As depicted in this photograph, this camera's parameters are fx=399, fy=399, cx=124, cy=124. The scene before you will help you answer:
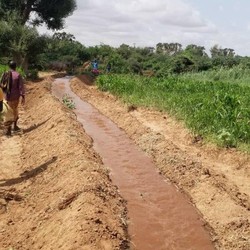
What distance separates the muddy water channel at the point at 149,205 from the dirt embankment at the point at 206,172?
0.78 ft

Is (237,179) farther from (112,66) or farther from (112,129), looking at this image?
(112,66)

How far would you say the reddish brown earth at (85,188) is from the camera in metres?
5.73

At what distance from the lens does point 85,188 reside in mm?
6914

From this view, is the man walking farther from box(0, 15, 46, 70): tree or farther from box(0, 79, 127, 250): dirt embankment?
box(0, 15, 46, 70): tree

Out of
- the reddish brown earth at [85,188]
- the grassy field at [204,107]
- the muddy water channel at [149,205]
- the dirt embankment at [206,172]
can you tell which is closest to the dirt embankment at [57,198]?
the reddish brown earth at [85,188]

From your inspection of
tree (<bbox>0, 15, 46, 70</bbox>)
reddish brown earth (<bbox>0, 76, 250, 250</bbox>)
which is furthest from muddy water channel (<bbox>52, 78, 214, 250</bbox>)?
tree (<bbox>0, 15, 46, 70</bbox>)

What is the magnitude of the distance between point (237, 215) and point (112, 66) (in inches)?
1402

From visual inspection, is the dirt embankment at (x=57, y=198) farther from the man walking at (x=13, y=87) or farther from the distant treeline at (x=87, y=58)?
the distant treeline at (x=87, y=58)

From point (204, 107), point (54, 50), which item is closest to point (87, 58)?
point (54, 50)

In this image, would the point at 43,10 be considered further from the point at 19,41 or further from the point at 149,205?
the point at 149,205

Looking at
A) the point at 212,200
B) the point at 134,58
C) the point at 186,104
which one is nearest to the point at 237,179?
the point at 212,200

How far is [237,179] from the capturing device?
9031 mm

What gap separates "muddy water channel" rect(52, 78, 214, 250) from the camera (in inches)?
244

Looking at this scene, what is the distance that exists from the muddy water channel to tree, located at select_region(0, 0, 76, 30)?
2459 centimetres
